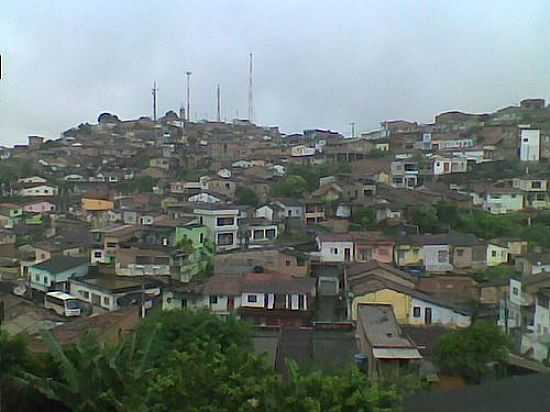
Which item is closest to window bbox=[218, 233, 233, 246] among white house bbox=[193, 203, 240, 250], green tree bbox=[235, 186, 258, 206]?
white house bbox=[193, 203, 240, 250]

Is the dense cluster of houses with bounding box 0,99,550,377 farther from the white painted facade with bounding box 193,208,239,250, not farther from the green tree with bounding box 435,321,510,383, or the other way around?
the green tree with bounding box 435,321,510,383

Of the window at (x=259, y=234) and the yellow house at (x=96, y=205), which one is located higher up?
the yellow house at (x=96, y=205)

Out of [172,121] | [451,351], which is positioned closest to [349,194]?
[451,351]

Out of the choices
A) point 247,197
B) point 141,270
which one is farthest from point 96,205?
point 141,270

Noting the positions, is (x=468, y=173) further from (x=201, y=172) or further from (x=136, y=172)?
(x=136, y=172)

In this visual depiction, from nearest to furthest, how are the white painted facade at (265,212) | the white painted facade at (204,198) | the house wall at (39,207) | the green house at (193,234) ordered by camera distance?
the green house at (193,234) → the white painted facade at (265,212) → the white painted facade at (204,198) → the house wall at (39,207)

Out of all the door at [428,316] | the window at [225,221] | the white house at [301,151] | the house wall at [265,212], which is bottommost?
the door at [428,316]

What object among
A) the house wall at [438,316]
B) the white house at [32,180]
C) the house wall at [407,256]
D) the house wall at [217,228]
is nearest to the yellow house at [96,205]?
the white house at [32,180]

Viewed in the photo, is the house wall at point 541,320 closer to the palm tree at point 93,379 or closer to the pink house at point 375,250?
the pink house at point 375,250
